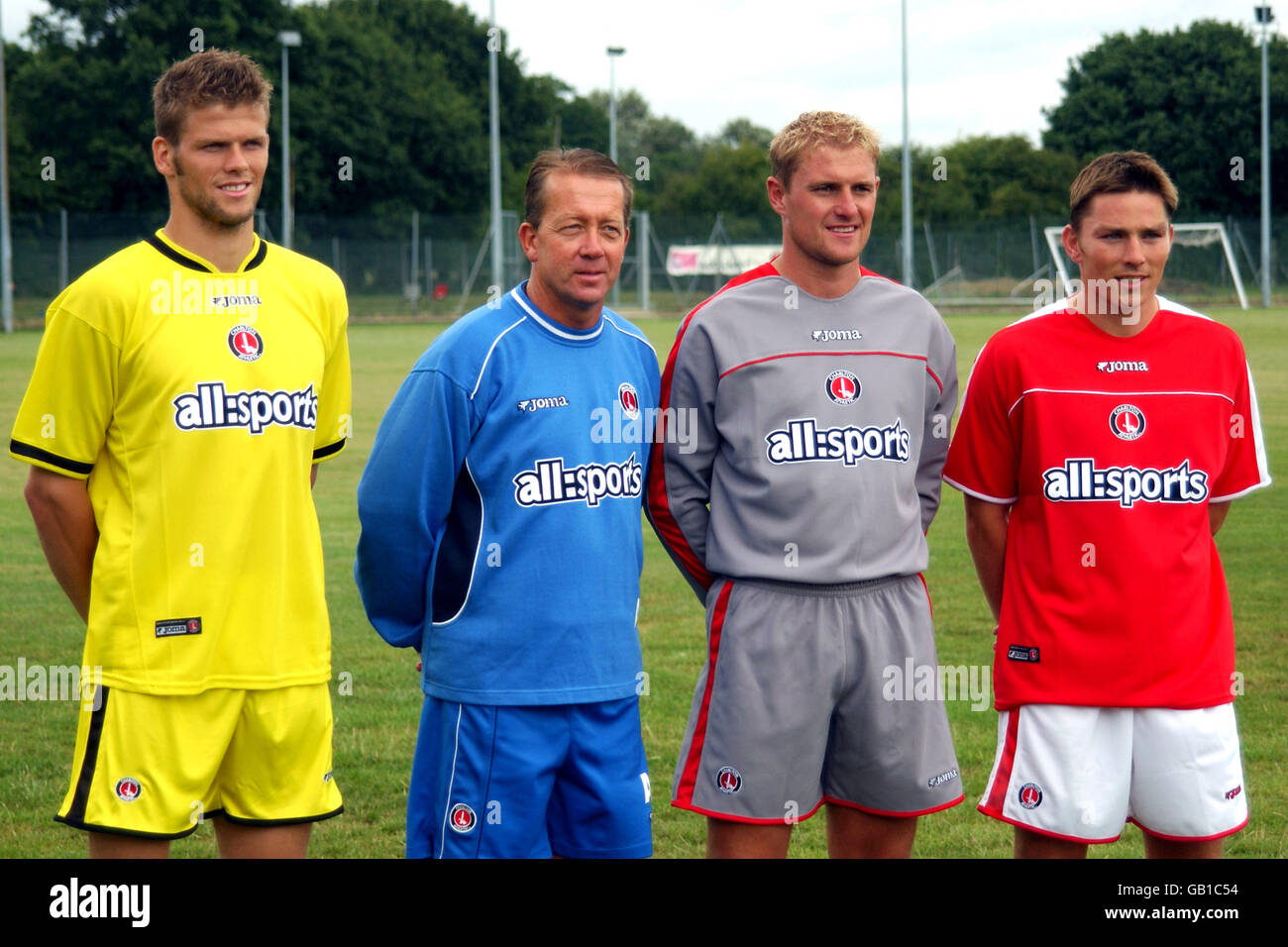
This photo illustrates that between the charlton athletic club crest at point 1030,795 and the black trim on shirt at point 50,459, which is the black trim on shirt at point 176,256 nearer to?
the black trim on shirt at point 50,459

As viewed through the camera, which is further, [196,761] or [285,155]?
[285,155]

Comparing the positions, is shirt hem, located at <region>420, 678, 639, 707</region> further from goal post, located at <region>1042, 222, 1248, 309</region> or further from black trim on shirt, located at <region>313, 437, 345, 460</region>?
goal post, located at <region>1042, 222, 1248, 309</region>

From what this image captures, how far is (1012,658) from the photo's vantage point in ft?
11.8

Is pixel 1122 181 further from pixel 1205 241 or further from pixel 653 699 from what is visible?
pixel 1205 241

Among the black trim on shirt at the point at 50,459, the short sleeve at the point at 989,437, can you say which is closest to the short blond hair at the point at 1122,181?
the short sleeve at the point at 989,437

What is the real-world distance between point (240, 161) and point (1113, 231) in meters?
2.21

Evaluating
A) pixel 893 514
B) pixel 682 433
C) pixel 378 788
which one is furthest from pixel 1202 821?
pixel 378 788

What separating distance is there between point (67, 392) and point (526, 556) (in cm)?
114

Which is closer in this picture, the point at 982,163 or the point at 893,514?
the point at 893,514

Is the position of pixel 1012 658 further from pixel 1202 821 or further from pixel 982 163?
pixel 982 163

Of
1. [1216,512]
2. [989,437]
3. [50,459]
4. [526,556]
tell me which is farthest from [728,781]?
[50,459]

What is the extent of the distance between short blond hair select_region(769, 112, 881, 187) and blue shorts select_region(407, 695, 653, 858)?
1.48 m

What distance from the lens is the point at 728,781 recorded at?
3541mm

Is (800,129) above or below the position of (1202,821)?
above
